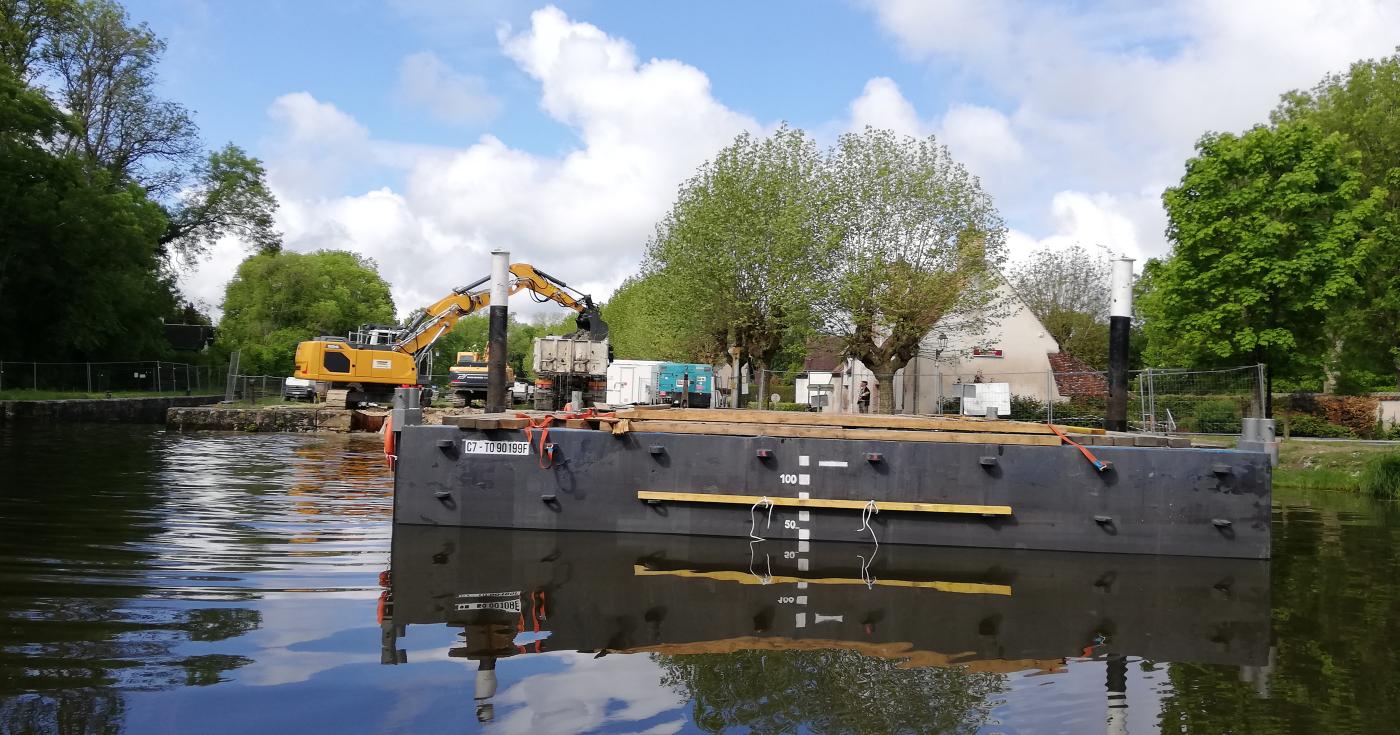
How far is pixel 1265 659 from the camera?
7719 millimetres

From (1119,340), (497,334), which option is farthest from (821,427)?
(497,334)

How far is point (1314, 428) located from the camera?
108 feet

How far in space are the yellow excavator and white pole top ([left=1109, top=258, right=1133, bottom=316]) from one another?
23.9m

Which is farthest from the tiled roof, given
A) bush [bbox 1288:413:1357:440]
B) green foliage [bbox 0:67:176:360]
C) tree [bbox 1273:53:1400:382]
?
green foliage [bbox 0:67:176:360]

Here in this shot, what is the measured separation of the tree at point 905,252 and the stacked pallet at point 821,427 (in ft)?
73.4

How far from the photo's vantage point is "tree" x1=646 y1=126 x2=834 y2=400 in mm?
39184

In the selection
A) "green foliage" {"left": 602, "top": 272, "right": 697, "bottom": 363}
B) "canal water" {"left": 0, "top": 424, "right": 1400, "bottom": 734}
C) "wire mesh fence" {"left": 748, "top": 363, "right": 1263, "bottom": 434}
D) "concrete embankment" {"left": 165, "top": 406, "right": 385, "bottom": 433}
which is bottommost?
"canal water" {"left": 0, "top": 424, "right": 1400, "bottom": 734}

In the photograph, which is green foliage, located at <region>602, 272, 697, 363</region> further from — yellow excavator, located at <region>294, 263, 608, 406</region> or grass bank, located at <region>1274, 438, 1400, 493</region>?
grass bank, located at <region>1274, 438, 1400, 493</region>

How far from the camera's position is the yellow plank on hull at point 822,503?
39.0 feet

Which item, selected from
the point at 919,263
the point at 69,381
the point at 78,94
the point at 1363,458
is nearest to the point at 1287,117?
the point at 919,263

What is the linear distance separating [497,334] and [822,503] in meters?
5.03

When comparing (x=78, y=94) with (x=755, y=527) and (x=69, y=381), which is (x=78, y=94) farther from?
(x=755, y=527)

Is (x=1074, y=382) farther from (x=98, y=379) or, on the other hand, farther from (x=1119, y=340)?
(x=98, y=379)

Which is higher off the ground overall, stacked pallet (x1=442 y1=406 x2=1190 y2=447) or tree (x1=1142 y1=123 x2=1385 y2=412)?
tree (x1=1142 y1=123 x2=1385 y2=412)
